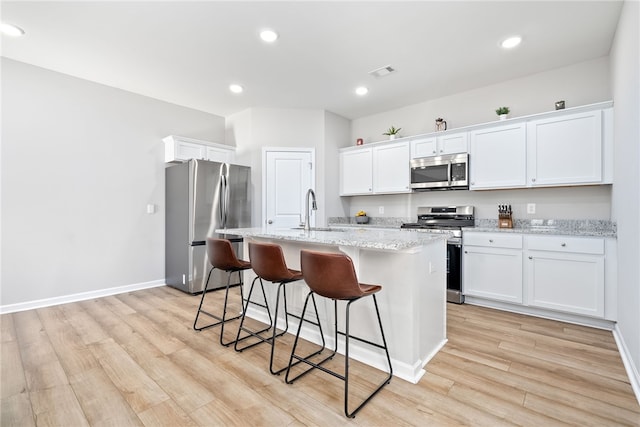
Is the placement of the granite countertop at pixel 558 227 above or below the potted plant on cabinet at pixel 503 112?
below

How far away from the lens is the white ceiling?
8.23 feet

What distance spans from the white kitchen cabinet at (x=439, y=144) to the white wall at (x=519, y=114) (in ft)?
1.24

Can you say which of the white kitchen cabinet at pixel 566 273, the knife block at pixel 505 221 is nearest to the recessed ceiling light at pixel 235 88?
the knife block at pixel 505 221

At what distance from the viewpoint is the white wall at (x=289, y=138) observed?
4.88 metres

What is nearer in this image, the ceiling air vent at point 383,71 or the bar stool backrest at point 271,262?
the bar stool backrest at point 271,262

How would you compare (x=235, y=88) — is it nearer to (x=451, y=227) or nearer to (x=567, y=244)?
(x=451, y=227)

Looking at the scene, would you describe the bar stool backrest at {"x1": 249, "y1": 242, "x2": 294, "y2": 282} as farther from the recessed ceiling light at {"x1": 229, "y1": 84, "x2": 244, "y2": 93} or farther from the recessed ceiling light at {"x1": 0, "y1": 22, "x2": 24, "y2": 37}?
the recessed ceiling light at {"x1": 0, "y1": 22, "x2": 24, "y2": 37}

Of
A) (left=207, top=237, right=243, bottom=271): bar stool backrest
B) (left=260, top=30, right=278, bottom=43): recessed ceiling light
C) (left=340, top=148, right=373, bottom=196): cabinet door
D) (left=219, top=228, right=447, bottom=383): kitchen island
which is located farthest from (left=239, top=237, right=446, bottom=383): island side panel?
(left=340, top=148, right=373, bottom=196): cabinet door

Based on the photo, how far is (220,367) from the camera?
7.09 ft

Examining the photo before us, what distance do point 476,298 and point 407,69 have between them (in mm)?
2899

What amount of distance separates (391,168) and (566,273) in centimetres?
249

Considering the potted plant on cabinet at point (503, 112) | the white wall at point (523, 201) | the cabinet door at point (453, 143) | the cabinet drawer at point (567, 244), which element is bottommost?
the cabinet drawer at point (567, 244)

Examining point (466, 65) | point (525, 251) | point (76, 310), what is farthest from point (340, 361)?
point (466, 65)

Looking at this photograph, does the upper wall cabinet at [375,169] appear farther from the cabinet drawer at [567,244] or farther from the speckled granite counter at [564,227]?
the cabinet drawer at [567,244]
